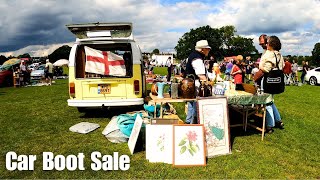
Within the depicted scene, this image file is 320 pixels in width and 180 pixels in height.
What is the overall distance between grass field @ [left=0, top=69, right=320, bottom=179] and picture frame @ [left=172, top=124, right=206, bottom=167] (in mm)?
140

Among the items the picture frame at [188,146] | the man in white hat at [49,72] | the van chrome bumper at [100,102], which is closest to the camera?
the picture frame at [188,146]

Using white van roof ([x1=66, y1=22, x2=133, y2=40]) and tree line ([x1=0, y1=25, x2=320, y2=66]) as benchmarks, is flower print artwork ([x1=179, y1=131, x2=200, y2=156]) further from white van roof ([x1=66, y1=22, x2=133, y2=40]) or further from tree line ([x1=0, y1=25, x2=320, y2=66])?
tree line ([x1=0, y1=25, x2=320, y2=66])

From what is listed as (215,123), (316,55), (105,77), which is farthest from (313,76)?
(316,55)

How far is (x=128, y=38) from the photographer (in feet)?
26.0

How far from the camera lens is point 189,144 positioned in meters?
4.64

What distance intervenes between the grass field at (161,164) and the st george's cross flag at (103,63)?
52.6 inches

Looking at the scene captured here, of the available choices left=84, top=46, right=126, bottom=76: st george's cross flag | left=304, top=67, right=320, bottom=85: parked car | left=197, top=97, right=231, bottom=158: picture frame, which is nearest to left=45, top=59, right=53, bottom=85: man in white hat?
left=84, top=46, right=126, bottom=76: st george's cross flag

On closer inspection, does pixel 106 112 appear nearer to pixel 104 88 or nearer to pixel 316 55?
pixel 104 88

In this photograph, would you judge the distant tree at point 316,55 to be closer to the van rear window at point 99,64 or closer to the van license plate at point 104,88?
the van rear window at point 99,64

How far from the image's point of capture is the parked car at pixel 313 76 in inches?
836

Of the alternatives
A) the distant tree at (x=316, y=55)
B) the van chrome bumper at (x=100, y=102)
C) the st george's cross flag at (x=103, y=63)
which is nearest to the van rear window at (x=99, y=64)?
the st george's cross flag at (x=103, y=63)

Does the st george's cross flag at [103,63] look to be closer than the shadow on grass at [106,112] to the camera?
Yes

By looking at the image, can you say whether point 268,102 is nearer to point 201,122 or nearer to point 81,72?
point 201,122

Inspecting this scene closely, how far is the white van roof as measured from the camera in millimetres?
7496
